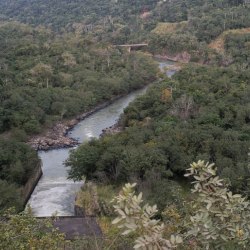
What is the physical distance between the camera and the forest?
5902 millimetres

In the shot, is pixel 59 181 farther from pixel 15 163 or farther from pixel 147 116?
pixel 147 116

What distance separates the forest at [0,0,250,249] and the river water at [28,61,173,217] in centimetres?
82

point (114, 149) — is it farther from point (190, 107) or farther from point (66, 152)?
point (190, 107)

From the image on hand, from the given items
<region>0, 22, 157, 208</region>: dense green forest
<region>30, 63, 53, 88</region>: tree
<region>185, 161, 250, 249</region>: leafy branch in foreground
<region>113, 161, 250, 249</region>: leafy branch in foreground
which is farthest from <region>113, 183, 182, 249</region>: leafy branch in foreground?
<region>30, 63, 53, 88</region>: tree

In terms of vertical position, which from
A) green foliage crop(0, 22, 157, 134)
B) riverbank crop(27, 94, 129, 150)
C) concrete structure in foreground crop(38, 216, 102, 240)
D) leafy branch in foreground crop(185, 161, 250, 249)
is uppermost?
leafy branch in foreground crop(185, 161, 250, 249)

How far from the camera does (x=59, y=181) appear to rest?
23.9m

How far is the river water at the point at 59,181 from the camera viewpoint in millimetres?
20281

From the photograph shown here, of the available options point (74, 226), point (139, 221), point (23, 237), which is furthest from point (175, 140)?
point (139, 221)

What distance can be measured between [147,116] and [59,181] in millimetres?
10186

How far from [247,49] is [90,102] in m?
21.6

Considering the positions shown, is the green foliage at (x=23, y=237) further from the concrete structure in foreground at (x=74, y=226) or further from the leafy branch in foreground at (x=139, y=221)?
the concrete structure in foreground at (x=74, y=226)

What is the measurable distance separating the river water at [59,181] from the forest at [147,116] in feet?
2.69

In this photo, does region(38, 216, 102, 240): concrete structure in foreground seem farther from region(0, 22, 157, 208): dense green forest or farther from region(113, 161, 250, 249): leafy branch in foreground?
region(113, 161, 250, 249): leafy branch in foreground

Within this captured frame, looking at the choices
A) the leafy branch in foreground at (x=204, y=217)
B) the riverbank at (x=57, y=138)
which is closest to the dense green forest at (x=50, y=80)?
the riverbank at (x=57, y=138)
